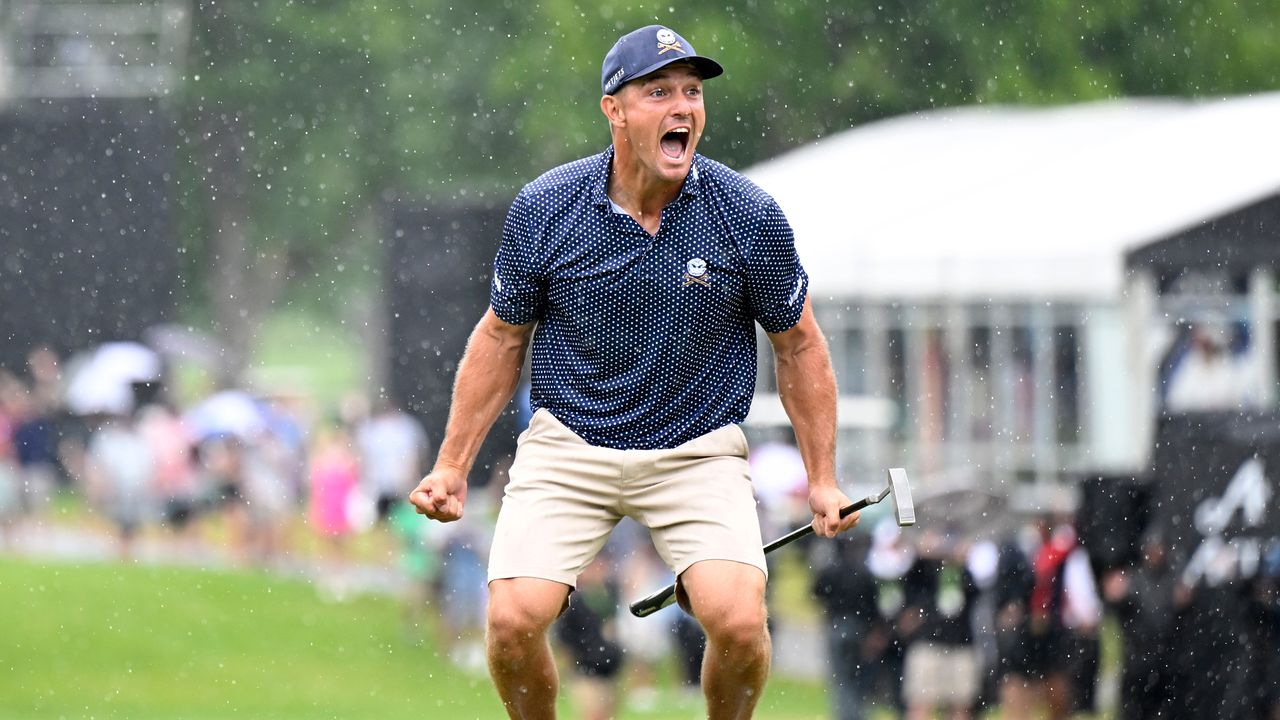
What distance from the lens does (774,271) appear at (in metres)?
5.71

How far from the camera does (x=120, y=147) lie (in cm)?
2161

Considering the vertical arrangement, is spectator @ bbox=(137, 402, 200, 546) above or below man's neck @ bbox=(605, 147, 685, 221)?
below

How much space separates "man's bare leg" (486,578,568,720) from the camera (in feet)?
18.4

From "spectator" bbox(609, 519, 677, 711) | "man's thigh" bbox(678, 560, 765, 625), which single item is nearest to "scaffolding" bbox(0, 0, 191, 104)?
"spectator" bbox(609, 519, 677, 711)

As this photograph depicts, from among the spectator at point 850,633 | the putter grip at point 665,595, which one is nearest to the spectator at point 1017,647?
the spectator at point 850,633

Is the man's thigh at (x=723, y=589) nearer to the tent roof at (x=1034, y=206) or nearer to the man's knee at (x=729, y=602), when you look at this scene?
the man's knee at (x=729, y=602)

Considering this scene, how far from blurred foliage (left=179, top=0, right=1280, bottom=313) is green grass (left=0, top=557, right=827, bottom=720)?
3.33 meters

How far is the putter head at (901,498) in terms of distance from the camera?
215 inches

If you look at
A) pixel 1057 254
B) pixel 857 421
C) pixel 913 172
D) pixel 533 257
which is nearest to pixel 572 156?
pixel 913 172

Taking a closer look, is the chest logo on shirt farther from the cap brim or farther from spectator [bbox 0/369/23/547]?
spectator [bbox 0/369/23/547]

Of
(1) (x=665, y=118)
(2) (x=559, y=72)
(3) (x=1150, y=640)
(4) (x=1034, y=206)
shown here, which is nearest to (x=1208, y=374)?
(4) (x=1034, y=206)

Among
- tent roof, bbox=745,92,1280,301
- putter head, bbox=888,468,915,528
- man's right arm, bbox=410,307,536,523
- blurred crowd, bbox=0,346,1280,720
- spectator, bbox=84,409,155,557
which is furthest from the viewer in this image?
spectator, bbox=84,409,155,557

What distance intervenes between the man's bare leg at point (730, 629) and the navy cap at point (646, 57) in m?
1.26

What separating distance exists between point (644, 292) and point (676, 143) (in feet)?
1.27
